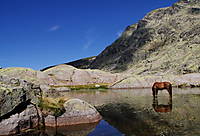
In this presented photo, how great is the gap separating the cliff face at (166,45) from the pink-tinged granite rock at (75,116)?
8369cm

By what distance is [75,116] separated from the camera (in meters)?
20.8

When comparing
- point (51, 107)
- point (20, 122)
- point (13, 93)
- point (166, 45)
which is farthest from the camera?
point (166, 45)

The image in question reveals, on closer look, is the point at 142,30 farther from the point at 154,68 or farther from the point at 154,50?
the point at 154,68

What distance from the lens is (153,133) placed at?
52.2 feet

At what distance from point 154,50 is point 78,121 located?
485 feet

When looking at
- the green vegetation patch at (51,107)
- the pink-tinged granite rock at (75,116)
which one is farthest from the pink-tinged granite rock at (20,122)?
the pink-tinged granite rock at (75,116)

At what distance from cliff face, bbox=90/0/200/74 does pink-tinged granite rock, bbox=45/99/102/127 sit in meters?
83.7

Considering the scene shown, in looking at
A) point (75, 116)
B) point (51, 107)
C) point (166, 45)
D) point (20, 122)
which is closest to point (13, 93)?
point (20, 122)

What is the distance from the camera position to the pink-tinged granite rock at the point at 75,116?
20281 mm

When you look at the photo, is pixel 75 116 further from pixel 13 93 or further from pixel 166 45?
pixel 166 45

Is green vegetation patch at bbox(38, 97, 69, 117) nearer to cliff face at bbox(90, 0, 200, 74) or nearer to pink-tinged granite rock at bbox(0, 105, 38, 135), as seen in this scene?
pink-tinged granite rock at bbox(0, 105, 38, 135)

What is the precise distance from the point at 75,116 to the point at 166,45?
147 m

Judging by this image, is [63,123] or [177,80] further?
[177,80]

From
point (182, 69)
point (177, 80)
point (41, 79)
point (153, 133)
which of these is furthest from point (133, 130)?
point (182, 69)
